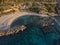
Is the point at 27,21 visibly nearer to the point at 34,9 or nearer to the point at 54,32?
the point at 34,9

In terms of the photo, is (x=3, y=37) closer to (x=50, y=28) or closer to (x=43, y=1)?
(x=50, y=28)

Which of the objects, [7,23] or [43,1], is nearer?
[7,23]

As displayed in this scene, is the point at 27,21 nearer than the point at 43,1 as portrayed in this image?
Yes

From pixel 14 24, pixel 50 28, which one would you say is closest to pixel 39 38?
pixel 50 28

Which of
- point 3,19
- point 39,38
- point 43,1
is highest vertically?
point 43,1

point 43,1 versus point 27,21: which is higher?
point 43,1

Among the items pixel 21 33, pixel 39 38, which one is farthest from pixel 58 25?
pixel 21 33
